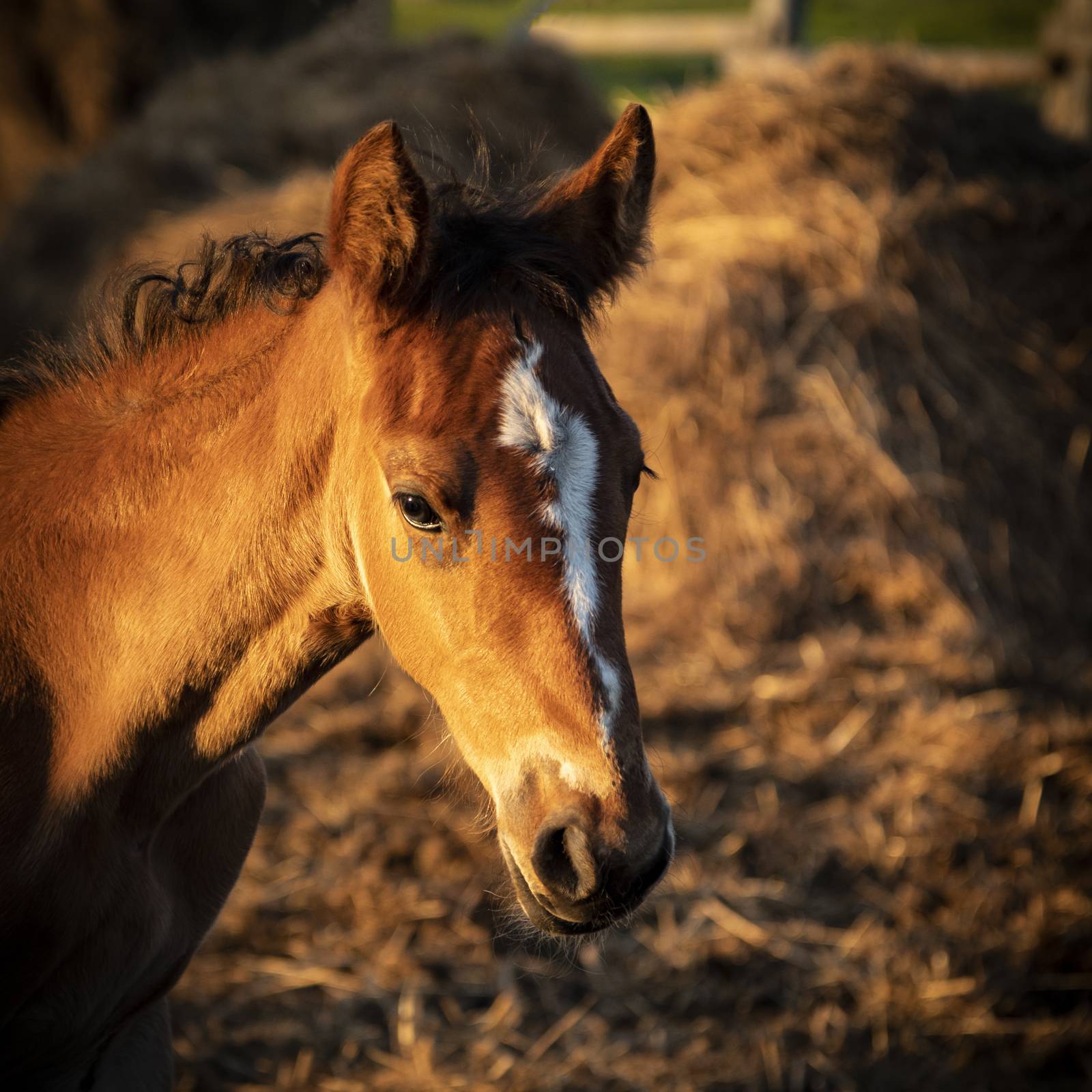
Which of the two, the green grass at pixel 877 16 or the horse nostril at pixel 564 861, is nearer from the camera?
the horse nostril at pixel 564 861

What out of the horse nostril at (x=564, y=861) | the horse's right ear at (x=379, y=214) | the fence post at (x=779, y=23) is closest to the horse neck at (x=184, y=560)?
the horse's right ear at (x=379, y=214)

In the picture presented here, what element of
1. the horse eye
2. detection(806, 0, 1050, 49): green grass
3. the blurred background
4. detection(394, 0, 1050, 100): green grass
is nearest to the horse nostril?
the blurred background

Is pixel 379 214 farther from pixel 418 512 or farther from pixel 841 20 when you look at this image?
pixel 841 20

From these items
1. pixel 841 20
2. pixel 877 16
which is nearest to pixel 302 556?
pixel 841 20

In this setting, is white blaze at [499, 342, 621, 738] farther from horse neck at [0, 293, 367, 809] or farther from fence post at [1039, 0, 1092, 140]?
fence post at [1039, 0, 1092, 140]

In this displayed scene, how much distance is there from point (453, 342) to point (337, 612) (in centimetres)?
60

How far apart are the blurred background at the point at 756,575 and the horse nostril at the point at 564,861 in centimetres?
36

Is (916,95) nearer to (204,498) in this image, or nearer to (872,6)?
(204,498)

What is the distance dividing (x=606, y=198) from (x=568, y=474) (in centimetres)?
68

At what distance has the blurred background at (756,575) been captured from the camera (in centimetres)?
347

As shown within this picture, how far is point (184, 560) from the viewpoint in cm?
204

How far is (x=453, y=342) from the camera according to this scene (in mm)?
1847

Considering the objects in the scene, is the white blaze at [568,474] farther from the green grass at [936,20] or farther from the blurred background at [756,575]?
the green grass at [936,20]

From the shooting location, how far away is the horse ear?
2076mm
